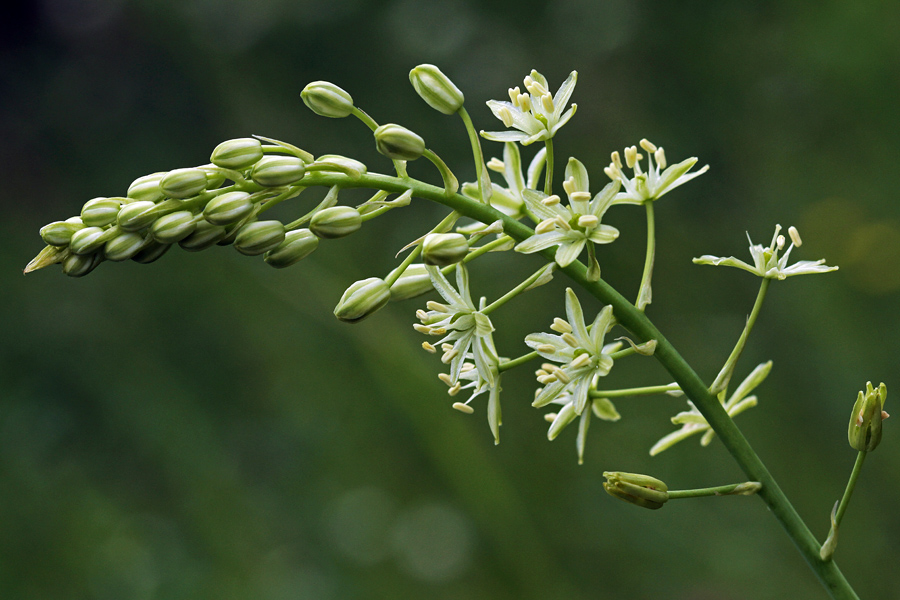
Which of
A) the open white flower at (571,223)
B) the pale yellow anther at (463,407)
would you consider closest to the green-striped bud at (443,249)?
the open white flower at (571,223)

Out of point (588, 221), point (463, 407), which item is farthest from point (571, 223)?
point (463, 407)

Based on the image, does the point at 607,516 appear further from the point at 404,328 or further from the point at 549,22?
the point at 549,22

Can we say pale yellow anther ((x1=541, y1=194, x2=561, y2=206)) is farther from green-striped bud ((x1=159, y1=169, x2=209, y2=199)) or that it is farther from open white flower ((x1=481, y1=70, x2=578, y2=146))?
green-striped bud ((x1=159, y1=169, x2=209, y2=199))

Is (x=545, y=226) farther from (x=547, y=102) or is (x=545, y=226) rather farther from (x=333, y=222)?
(x=333, y=222)

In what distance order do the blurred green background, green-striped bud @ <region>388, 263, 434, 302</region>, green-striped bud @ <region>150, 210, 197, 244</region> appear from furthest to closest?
the blurred green background
green-striped bud @ <region>388, 263, 434, 302</region>
green-striped bud @ <region>150, 210, 197, 244</region>

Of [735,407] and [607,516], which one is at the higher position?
[735,407]

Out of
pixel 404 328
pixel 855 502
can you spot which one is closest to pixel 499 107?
pixel 404 328

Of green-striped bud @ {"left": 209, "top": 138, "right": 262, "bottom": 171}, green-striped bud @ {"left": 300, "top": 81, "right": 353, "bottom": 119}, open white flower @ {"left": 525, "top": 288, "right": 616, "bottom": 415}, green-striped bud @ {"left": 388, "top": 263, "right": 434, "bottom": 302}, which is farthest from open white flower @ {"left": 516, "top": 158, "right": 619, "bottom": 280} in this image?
green-striped bud @ {"left": 209, "top": 138, "right": 262, "bottom": 171}
